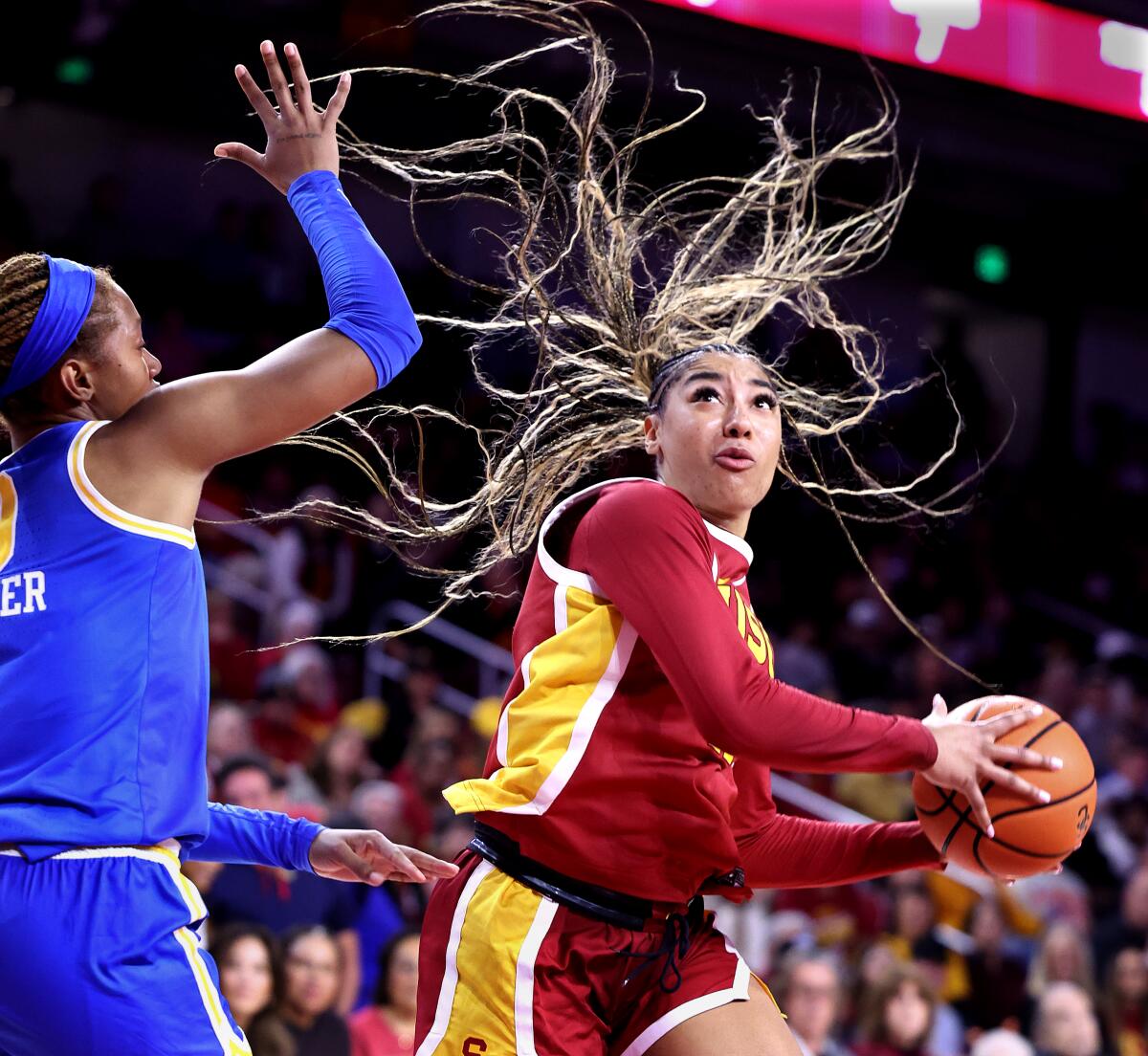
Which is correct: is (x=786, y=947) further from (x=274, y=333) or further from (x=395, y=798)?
(x=274, y=333)

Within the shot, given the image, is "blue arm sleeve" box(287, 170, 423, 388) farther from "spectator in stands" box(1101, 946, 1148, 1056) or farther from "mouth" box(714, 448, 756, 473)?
"spectator in stands" box(1101, 946, 1148, 1056)

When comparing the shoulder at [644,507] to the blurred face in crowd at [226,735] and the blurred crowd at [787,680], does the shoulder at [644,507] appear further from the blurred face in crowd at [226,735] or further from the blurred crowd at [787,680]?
the blurred face in crowd at [226,735]

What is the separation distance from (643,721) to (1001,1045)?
3629 millimetres

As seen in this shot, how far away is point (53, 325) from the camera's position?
88.0 inches

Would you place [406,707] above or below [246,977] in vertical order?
above

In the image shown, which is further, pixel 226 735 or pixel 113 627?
pixel 226 735

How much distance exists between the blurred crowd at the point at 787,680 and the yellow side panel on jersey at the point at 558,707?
136 centimetres

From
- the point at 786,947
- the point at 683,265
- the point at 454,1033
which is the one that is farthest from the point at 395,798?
the point at 454,1033

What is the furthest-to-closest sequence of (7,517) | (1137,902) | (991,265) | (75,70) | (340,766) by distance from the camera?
(991,265)
(75,70)
(1137,902)
(340,766)
(7,517)

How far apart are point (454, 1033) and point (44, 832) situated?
85cm

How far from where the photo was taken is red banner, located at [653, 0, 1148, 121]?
7461 millimetres

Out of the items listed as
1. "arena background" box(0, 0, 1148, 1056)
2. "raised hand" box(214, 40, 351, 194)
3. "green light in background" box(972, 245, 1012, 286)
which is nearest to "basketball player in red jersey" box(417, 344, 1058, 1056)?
"raised hand" box(214, 40, 351, 194)

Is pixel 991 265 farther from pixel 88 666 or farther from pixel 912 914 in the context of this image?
pixel 88 666

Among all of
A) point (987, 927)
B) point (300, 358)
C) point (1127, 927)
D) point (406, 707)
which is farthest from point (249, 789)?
point (1127, 927)
